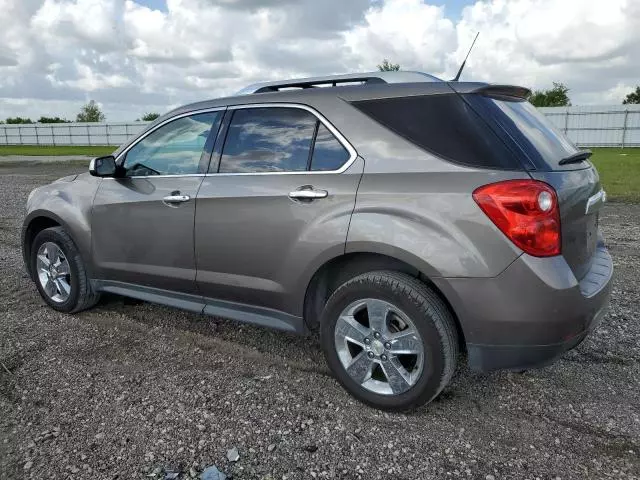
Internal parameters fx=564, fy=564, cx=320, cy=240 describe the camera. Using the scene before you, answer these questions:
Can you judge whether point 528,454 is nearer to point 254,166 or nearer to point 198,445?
point 198,445

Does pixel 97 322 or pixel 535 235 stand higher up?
pixel 535 235

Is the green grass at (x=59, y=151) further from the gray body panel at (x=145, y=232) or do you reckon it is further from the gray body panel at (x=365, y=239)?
the gray body panel at (x=365, y=239)

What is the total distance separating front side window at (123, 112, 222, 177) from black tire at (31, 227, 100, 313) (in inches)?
35.1

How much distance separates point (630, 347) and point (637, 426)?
45.6 inches

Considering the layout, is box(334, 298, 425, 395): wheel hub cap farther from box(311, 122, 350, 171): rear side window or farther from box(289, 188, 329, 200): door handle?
box(311, 122, 350, 171): rear side window

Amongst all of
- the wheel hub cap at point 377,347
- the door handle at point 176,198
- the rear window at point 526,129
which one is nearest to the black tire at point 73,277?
the door handle at point 176,198

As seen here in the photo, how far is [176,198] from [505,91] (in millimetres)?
2240

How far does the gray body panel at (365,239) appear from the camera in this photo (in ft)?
9.18

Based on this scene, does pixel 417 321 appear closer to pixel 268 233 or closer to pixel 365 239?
pixel 365 239

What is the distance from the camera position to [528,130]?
10.2ft

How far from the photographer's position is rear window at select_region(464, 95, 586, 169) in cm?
294

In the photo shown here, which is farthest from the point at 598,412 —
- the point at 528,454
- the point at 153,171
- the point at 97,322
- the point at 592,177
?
the point at 97,322

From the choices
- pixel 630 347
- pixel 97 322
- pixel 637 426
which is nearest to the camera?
pixel 637 426

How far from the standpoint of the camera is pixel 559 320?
2.77m
